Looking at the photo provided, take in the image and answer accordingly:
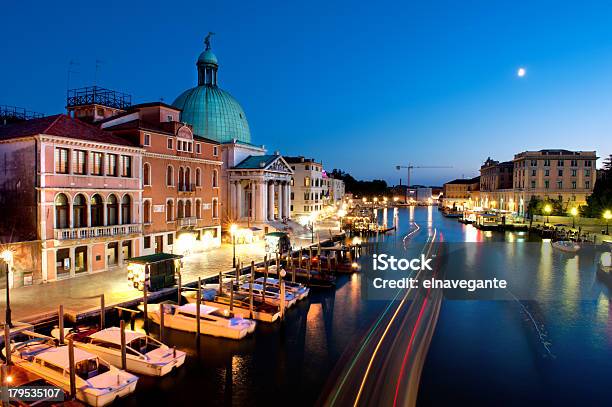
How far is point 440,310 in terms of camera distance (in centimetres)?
2822

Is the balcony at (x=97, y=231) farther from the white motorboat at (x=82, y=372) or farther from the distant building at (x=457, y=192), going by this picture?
the distant building at (x=457, y=192)

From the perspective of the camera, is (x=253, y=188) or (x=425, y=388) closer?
(x=425, y=388)

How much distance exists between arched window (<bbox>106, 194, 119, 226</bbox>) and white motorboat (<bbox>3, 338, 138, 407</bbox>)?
50.9 ft

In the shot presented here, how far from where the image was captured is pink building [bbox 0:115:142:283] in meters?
27.2

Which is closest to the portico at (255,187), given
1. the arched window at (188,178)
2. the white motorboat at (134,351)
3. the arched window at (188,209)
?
the arched window at (188,209)

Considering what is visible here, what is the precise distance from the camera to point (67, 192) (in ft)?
93.5

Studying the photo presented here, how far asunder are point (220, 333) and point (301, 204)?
61973mm

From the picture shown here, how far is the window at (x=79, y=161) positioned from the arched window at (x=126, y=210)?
158 inches

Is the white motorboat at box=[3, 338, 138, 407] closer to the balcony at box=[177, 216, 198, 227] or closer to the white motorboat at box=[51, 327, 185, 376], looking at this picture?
the white motorboat at box=[51, 327, 185, 376]

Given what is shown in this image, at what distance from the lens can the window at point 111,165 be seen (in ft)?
103

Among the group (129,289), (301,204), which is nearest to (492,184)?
(301,204)

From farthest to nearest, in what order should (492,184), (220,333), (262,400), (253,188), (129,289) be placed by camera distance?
(492,184) < (253,188) < (129,289) < (220,333) < (262,400)

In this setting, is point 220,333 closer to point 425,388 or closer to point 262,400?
point 262,400

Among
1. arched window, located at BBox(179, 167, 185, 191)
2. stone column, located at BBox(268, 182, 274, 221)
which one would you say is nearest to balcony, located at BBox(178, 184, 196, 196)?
arched window, located at BBox(179, 167, 185, 191)
